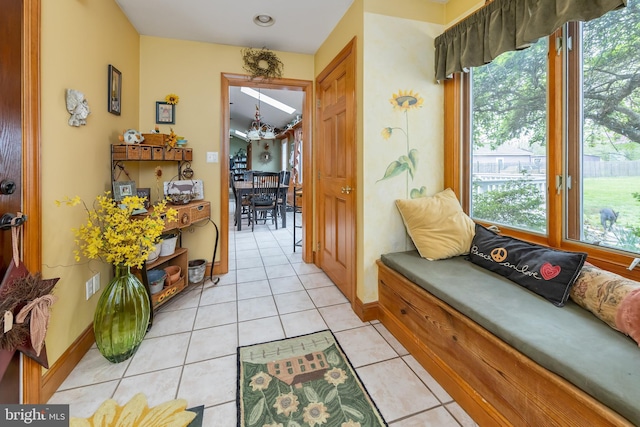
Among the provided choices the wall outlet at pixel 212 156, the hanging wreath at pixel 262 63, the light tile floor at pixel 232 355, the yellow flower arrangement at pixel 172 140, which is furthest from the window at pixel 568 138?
the yellow flower arrangement at pixel 172 140

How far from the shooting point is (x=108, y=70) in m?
2.01

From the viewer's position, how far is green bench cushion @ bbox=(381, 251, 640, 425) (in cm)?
82

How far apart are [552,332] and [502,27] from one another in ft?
5.35

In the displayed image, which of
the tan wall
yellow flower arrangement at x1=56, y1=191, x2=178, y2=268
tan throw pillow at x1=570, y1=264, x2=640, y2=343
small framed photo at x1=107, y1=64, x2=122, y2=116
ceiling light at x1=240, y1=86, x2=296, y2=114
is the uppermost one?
ceiling light at x1=240, y1=86, x2=296, y2=114

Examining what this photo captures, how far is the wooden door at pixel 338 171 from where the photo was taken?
2217mm

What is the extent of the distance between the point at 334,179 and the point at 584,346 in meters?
1.98

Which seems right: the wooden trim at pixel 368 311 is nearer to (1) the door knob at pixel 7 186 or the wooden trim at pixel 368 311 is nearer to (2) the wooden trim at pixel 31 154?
(2) the wooden trim at pixel 31 154

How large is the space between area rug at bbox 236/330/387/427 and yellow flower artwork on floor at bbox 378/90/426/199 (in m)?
1.22

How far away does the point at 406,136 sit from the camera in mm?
2104

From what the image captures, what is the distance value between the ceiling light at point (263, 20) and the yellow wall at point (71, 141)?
1.04 metres

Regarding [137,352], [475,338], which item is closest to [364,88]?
[475,338]

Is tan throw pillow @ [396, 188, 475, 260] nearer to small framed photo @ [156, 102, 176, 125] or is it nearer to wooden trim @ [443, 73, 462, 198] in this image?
wooden trim @ [443, 73, 462, 198]

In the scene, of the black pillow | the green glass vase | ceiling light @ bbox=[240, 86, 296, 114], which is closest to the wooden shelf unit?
the green glass vase

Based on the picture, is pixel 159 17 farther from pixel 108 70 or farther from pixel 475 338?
pixel 475 338
